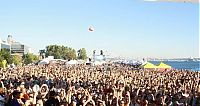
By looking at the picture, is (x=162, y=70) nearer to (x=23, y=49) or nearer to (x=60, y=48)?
(x=60, y=48)

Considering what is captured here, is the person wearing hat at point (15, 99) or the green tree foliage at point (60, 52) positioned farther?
the green tree foliage at point (60, 52)

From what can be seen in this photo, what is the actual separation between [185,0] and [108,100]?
387cm

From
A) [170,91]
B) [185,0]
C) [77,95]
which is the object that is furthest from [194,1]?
[170,91]

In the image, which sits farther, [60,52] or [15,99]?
[60,52]

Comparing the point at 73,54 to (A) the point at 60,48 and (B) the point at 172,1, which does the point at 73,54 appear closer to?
(A) the point at 60,48

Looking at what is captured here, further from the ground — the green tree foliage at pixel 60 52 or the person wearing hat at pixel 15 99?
the green tree foliage at pixel 60 52

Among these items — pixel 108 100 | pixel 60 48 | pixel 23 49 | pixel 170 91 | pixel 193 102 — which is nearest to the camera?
pixel 108 100

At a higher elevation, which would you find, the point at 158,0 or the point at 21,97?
the point at 158,0

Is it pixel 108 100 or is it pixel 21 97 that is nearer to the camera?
pixel 21 97

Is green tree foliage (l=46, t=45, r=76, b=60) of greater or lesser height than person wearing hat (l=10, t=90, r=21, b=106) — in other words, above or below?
above

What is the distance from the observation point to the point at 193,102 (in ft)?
43.9

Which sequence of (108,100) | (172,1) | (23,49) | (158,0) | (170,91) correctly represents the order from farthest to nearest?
(23,49)
(170,91)
(108,100)
(172,1)
(158,0)

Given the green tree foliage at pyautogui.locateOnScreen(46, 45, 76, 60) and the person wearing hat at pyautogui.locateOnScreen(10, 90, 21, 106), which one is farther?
the green tree foliage at pyautogui.locateOnScreen(46, 45, 76, 60)

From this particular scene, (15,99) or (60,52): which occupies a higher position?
(60,52)
